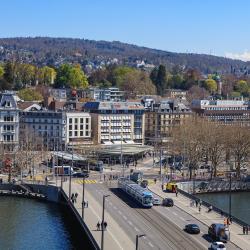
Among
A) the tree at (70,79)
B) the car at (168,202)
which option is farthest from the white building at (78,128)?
the tree at (70,79)

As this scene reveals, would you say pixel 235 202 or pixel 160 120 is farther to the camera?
A: pixel 160 120

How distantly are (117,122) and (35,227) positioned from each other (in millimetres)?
51409

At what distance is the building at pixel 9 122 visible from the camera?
88.6 m

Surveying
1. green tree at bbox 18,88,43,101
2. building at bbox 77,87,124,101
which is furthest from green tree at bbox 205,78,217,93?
green tree at bbox 18,88,43,101

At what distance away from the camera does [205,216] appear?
171 ft

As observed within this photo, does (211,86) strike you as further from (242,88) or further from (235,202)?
(235,202)

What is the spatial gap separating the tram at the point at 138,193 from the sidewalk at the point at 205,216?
2.78m

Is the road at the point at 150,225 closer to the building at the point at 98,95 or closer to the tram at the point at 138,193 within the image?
the tram at the point at 138,193

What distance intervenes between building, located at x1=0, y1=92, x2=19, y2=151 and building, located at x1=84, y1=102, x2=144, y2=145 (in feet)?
46.3

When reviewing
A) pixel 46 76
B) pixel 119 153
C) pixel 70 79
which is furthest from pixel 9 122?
pixel 46 76

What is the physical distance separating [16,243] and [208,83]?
145 metres

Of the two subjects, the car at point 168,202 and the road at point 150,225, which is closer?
the road at point 150,225

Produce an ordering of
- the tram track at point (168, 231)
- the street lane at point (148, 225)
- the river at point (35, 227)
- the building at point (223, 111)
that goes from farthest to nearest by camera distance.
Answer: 1. the building at point (223, 111)
2. the river at point (35, 227)
3. the street lane at point (148, 225)
4. the tram track at point (168, 231)

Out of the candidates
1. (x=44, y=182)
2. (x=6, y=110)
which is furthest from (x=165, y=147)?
(x=44, y=182)
